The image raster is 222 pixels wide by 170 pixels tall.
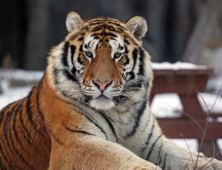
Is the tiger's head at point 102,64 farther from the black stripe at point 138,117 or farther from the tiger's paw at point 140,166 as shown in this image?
the tiger's paw at point 140,166

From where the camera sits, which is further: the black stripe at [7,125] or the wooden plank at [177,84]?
the wooden plank at [177,84]

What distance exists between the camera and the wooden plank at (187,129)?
5.40 metres

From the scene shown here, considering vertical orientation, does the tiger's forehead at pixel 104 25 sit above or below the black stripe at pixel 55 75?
above

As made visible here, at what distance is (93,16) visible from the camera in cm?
1221

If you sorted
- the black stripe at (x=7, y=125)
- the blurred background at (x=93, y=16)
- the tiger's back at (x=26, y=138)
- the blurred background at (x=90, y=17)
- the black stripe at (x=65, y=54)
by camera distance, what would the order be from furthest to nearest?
1. the blurred background at (x=90, y=17)
2. the blurred background at (x=93, y=16)
3. the black stripe at (x=7, y=125)
4. the tiger's back at (x=26, y=138)
5. the black stripe at (x=65, y=54)

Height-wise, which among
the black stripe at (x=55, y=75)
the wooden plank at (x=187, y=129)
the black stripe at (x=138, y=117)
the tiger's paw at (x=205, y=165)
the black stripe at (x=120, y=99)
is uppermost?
the black stripe at (x=55, y=75)

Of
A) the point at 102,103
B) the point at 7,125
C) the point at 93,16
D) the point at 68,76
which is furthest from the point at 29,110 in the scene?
the point at 93,16

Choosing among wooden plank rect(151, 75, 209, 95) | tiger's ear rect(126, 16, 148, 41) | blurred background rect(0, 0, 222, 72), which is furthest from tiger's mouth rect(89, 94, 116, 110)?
blurred background rect(0, 0, 222, 72)

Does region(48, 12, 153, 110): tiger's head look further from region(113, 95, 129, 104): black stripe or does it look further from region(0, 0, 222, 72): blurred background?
region(0, 0, 222, 72): blurred background

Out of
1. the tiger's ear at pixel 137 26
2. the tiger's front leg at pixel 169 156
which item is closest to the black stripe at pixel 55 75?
the tiger's ear at pixel 137 26

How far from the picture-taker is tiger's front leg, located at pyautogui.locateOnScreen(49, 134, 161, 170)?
107 inches

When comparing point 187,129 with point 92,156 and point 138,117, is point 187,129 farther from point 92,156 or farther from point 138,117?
point 92,156

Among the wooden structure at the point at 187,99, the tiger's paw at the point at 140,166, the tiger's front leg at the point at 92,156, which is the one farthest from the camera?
the wooden structure at the point at 187,99

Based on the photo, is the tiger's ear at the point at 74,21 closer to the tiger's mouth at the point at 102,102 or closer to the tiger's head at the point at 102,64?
the tiger's head at the point at 102,64
